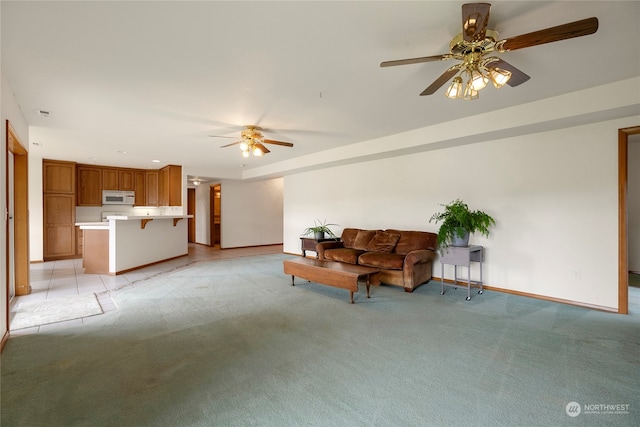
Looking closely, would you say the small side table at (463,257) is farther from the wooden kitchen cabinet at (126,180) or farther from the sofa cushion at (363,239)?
the wooden kitchen cabinet at (126,180)

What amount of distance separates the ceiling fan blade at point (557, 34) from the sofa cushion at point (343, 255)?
3.67 metres

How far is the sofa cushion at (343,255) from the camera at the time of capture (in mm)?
5043

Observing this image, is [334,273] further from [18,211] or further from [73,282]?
[73,282]

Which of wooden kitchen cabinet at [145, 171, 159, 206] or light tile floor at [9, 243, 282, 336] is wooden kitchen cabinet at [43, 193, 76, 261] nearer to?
light tile floor at [9, 243, 282, 336]

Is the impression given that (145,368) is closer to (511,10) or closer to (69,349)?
(69,349)

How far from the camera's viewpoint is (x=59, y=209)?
7.25 m

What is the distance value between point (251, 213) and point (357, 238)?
5090 mm

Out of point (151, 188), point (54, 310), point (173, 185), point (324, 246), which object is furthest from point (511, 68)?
point (151, 188)

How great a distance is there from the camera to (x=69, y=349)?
2.54 m

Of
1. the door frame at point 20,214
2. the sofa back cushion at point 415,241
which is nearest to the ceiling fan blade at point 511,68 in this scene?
the sofa back cushion at point 415,241

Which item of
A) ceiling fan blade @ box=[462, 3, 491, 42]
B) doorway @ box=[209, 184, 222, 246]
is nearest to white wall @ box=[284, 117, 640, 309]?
ceiling fan blade @ box=[462, 3, 491, 42]

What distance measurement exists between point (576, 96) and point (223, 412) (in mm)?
4484

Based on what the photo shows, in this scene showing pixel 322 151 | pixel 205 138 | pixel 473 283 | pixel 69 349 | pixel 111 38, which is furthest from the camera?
pixel 322 151

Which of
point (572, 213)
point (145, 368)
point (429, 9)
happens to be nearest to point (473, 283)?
point (572, 213)
